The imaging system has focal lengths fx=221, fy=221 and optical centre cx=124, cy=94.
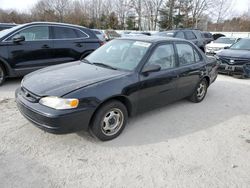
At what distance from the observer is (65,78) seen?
3324 millimetres

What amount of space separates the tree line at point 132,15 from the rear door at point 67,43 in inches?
1499

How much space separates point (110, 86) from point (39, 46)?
12.5 ft

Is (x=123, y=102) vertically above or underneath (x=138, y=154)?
above

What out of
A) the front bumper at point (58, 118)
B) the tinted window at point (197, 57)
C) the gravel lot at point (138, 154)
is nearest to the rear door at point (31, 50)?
the gravel lot at point (138, 154)

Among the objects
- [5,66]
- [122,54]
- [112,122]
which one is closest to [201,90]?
[122,54]

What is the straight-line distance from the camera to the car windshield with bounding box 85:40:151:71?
374cm

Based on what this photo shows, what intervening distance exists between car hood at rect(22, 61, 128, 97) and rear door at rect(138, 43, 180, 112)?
0.50 m

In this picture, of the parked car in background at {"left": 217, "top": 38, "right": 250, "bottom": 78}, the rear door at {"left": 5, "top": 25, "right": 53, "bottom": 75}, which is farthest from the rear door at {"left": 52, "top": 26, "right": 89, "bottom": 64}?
the parked car in background at {"left": 217, "top": 38, "right": 250, "bottom": 78}

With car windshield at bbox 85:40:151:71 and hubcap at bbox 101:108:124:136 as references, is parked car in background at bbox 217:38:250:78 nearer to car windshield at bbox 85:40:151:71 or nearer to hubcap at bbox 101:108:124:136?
car windshield at bbox 85:40:151:71

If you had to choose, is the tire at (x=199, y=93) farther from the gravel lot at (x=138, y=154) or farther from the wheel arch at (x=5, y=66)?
the wheel arch at (x=5, y=66)

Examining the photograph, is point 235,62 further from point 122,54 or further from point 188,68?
point 122,54

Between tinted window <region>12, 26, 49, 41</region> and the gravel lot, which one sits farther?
tinted window <region>12, 26, 49, 41</region>

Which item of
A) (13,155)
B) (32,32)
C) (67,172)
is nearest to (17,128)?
(13,155)

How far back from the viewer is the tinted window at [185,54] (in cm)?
446
